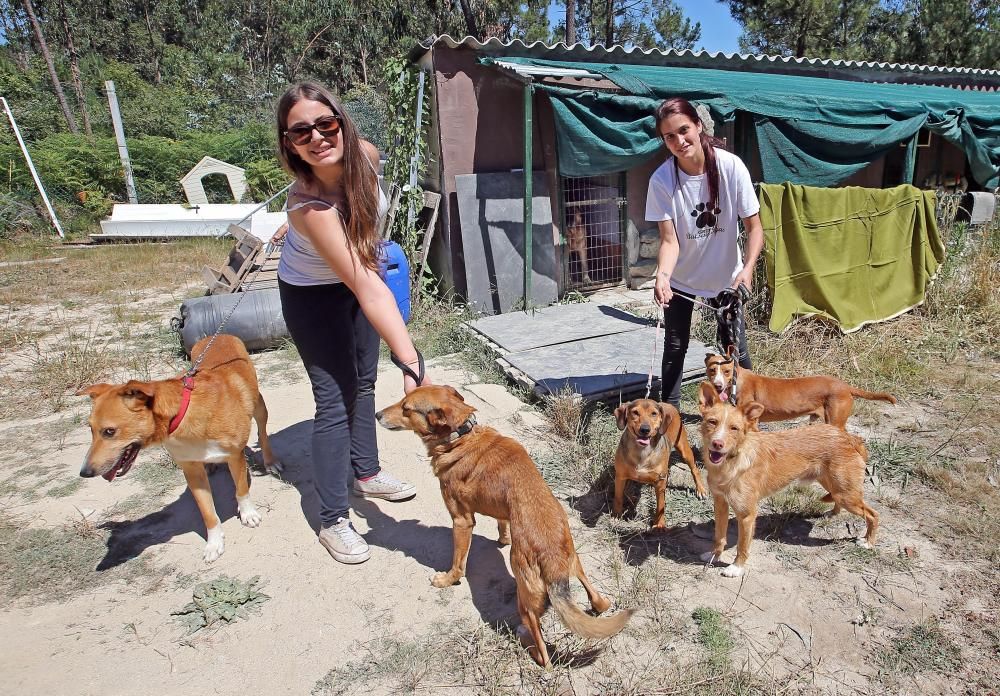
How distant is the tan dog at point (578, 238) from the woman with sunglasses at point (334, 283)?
16.1 ft

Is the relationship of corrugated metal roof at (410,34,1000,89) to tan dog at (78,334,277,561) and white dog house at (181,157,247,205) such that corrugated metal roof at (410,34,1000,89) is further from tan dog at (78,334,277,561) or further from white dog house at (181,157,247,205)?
white dog house at (181,157,247,205)

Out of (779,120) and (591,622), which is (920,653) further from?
(779,120)

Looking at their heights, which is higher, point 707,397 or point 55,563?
point 707,397

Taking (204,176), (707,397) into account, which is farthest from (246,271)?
(204,176)

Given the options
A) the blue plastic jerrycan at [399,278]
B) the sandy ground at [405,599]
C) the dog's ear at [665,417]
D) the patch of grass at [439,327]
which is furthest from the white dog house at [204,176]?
the dog's ear at [665,417]

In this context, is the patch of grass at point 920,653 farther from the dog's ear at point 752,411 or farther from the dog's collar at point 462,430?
the dog's collar at point 462,430

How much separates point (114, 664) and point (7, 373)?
4560mm

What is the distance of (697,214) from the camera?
3.21 m

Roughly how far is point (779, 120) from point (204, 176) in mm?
13574

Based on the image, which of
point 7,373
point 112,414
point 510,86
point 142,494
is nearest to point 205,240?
point 7,373

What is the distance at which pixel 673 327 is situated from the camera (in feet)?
11.5

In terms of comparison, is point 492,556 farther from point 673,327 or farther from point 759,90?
point 759,90

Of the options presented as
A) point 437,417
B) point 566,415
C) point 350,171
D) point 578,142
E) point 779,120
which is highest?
point 779,120

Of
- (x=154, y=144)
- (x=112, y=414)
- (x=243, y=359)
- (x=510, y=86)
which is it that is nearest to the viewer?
(x=112, y=414)
